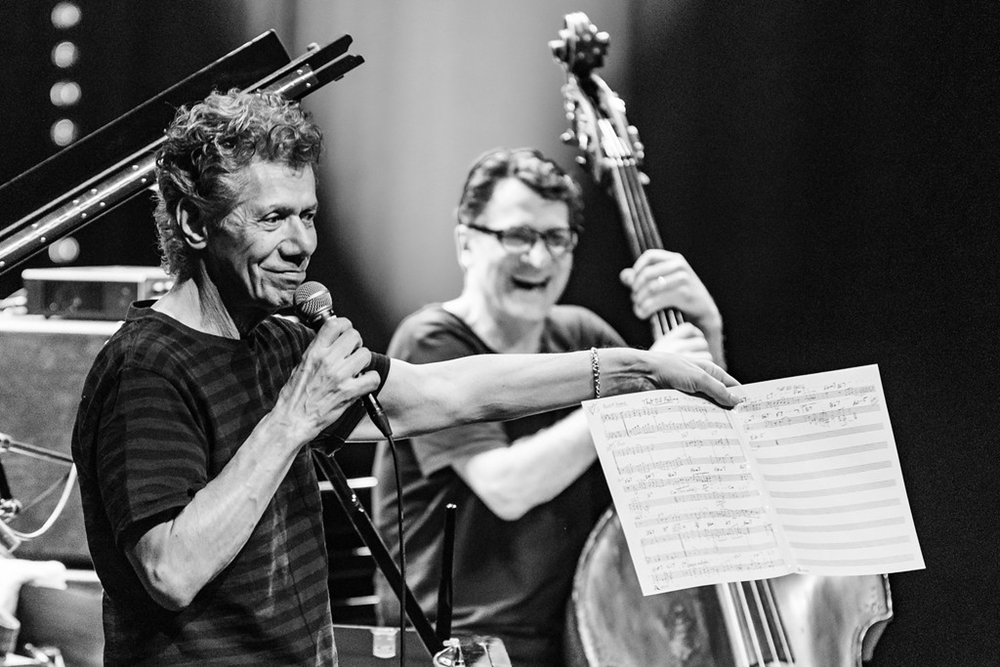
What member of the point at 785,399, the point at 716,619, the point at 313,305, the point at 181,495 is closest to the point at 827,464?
the point at 785,399

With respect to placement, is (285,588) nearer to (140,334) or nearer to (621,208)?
(140,334)

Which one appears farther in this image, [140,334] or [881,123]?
[881,123]

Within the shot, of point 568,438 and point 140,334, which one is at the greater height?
point 140,334

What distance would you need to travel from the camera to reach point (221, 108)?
1455 millimetres

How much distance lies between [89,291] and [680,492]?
1.41m

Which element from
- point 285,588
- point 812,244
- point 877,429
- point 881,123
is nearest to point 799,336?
→ point 812,244

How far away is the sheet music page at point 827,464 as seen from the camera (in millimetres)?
1641

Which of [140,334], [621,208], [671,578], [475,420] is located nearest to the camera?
[140,334]

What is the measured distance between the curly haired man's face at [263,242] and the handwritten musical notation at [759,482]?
20.9 inches

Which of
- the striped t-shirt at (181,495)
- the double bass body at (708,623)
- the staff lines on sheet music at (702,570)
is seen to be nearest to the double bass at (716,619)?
the double bass body at (708,623)

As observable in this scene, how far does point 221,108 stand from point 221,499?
58 centimetres

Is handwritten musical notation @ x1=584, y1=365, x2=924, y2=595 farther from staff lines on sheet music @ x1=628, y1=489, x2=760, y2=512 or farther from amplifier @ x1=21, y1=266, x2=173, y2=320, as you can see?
amplifier @ x1=21, y1=266, x2=173, y2=320

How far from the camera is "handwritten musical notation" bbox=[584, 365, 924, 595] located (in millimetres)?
1612

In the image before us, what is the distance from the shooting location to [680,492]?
1.63 meters
